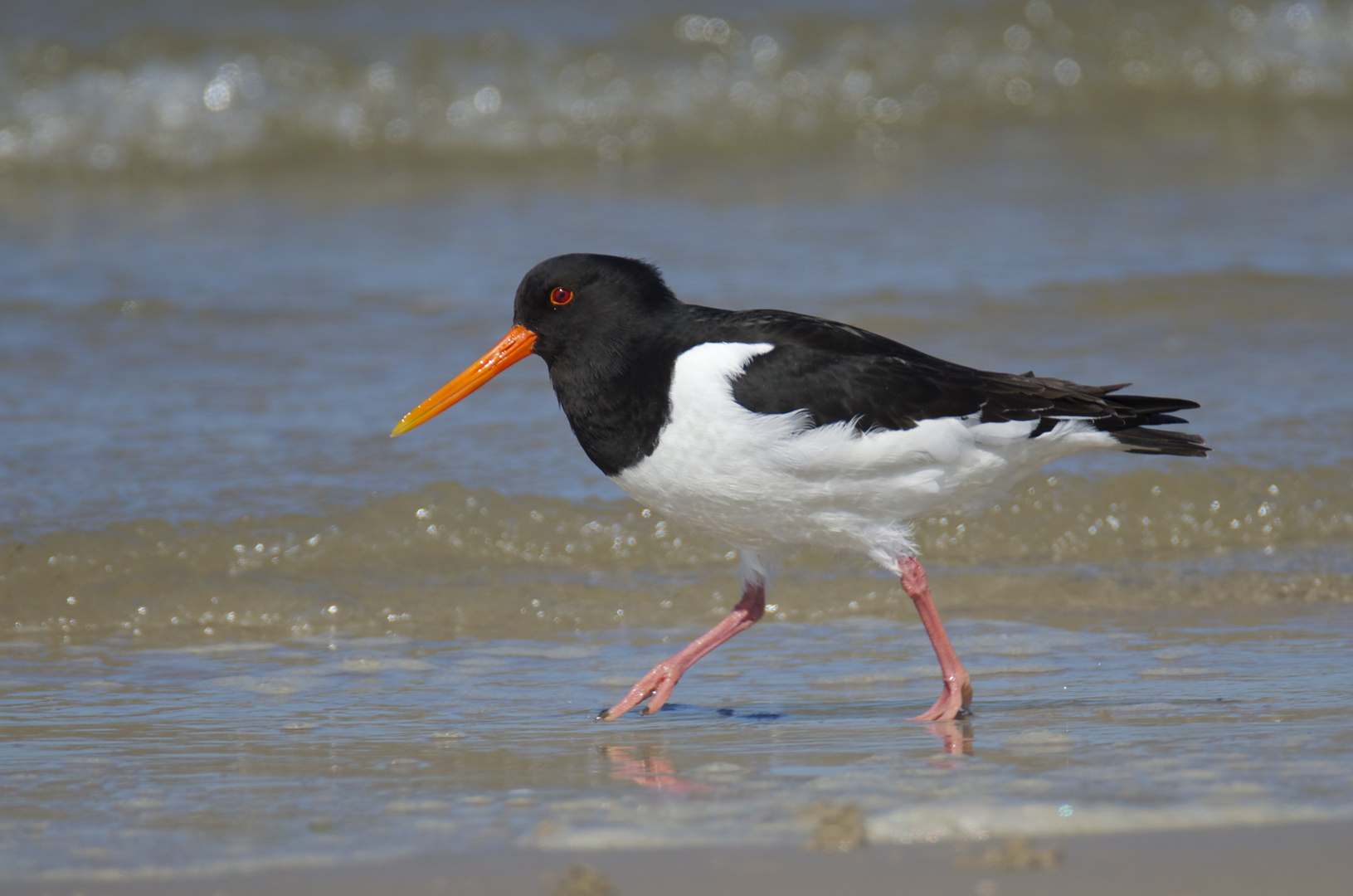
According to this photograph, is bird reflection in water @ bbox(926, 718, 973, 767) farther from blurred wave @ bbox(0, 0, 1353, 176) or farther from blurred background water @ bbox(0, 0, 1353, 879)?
blurred wave @ bbox(0, 0, 1353, 176)

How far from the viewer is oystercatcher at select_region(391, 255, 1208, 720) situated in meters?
4.14

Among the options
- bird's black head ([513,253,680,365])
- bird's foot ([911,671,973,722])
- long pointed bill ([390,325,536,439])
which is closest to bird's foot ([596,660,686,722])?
bird's foot ([911,671,973,722])

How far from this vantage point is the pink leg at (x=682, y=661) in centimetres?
427

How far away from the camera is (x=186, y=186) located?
12.4 meters

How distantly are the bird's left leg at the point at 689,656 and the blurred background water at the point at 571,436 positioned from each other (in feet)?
0.28

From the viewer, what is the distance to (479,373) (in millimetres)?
4805

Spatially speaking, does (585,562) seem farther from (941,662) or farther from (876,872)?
(876,872)

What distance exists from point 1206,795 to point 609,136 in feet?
36.1

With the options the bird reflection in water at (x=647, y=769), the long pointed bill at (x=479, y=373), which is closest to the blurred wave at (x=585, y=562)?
the long pointed bill at (x=479, y=373)

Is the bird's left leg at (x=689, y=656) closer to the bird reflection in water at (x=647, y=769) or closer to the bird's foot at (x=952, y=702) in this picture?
the bird reflection in water at (x=647, y=769)

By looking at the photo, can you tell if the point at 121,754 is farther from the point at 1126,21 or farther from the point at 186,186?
the point at 1126,21

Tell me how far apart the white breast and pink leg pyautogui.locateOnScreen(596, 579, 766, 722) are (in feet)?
0.76

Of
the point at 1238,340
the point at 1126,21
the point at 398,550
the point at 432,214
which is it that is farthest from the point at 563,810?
the point at 1126,21

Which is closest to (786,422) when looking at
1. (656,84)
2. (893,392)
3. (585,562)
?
(893,392)
